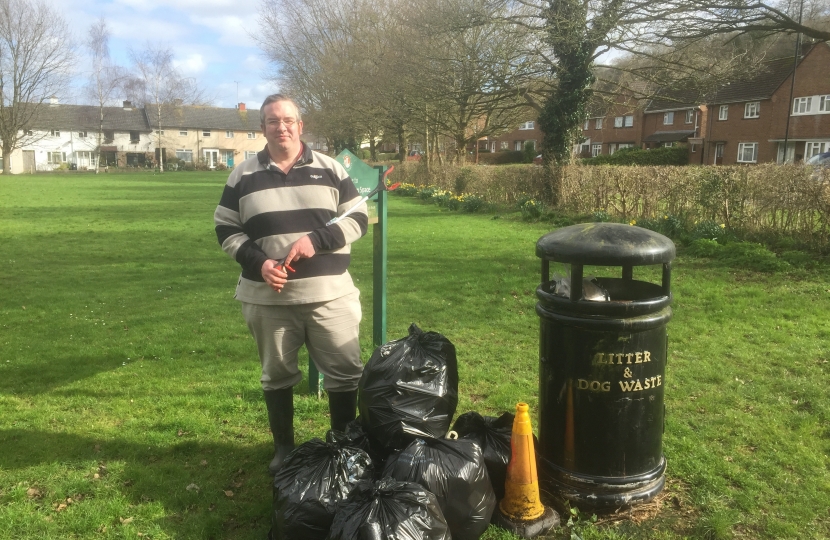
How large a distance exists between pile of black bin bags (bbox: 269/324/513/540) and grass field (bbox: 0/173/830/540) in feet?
1.31

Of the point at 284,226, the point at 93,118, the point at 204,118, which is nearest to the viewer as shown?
the point at 284,226

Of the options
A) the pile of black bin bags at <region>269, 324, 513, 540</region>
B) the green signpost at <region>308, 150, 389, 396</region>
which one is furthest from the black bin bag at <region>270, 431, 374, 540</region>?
the green signpost at <region>308, 150, 389, 396</region>

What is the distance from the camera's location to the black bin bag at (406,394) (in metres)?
2.99

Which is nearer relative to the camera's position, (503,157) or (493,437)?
(493,437)

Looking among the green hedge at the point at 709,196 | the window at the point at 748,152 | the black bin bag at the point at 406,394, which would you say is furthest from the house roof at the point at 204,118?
the black bin bag at the point at 406,394

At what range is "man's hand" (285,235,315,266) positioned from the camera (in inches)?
117

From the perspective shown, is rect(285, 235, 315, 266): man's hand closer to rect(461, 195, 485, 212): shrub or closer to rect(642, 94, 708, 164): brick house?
rect(461, 195, 485, 212): shrub

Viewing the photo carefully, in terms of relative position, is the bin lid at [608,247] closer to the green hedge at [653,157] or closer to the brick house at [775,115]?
the brick house at [775,115]

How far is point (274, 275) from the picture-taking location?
9.68ft

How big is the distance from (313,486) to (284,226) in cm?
128

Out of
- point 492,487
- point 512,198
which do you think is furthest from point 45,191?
point 492,487

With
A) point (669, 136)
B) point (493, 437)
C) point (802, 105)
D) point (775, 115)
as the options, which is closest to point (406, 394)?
point (493, 437)

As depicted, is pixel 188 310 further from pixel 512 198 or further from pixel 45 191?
pixel 45 191

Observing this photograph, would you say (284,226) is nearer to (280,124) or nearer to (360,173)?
(280,124)
